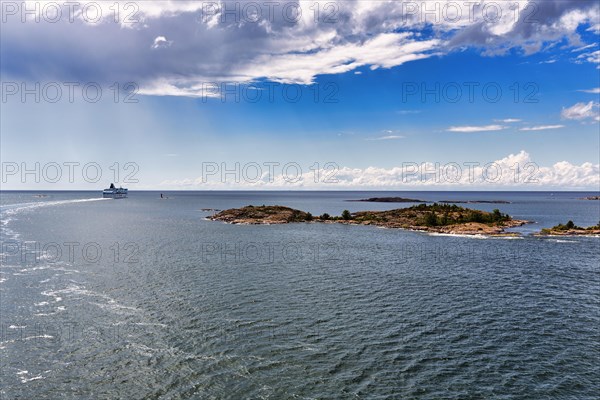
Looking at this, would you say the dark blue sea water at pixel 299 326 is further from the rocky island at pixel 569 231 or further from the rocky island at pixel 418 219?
the rocky island at pixel 418 219

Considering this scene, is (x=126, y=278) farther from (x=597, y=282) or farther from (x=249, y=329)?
(x=597, y=282)

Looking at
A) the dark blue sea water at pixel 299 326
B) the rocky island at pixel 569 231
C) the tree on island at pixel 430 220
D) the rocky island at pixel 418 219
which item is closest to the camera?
the dark blue sea water at pixel 299 326

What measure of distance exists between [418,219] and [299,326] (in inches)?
4264

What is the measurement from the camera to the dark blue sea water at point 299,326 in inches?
1024

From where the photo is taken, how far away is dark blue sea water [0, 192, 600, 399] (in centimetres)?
2600

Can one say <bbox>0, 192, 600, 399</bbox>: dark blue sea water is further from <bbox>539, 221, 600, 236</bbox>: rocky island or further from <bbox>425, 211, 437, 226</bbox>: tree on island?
<bbox>425, 211, 437, 226</bbox>: tree on island

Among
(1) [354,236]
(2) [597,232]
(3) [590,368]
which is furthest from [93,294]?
(2) [597,232]

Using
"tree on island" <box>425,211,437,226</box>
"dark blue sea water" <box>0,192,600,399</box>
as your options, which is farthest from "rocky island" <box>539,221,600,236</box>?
"dark blue sea water" <box>0,192,600,399</box>

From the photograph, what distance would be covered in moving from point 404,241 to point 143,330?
72.5 metres

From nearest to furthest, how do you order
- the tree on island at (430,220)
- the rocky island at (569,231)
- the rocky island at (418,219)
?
the rocky island at (569,231) → the rocky island at (418,219) → the tree on island at (430,220)

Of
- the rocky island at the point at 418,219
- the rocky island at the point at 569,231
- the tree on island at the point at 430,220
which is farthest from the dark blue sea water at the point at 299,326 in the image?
the tree on island at the point at 430,220

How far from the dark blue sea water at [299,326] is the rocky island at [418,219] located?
45293mm

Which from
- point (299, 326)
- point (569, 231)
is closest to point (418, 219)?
point (569, 231)

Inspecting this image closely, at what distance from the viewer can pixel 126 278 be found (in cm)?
5497
